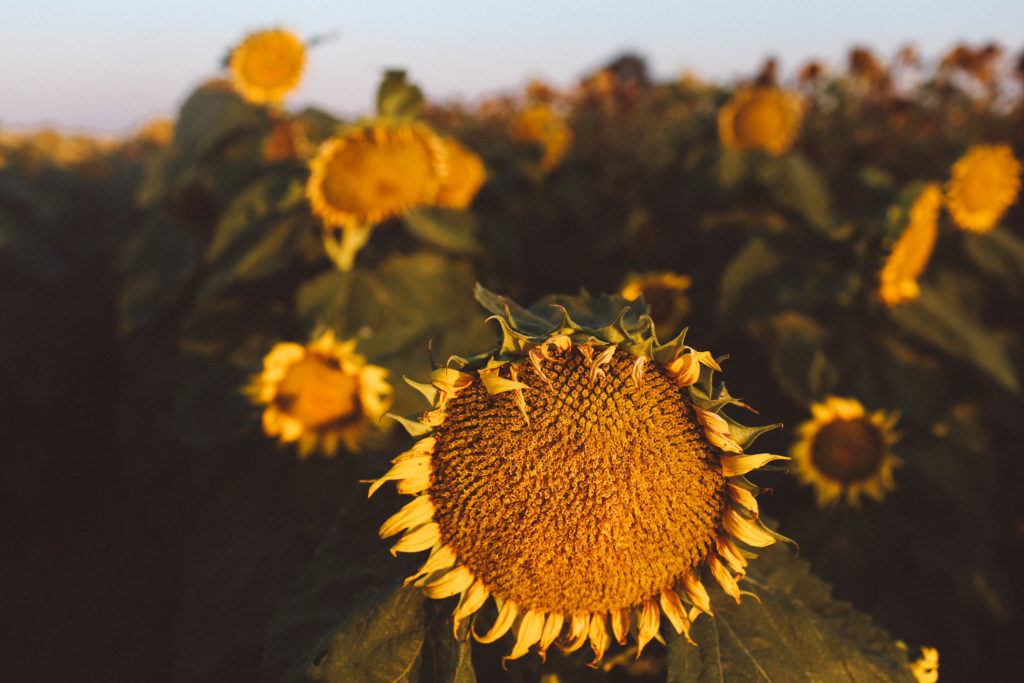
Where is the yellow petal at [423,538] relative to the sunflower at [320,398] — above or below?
above

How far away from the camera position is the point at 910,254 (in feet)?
8.25

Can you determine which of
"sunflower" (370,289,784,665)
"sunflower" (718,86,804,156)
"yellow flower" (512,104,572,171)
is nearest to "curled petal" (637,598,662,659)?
"sunflower" (370,289,784,665)

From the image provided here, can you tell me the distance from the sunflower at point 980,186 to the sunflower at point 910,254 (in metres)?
0.35

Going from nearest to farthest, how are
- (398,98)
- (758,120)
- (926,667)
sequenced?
(926,667) → (398,98) → (758,120)

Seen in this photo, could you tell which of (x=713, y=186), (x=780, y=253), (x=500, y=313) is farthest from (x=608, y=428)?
(x=713, y=186)

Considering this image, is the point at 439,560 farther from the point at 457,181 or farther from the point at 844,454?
the point at 457,181

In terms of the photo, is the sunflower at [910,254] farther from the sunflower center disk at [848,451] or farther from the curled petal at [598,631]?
the curled petal at [598,631]

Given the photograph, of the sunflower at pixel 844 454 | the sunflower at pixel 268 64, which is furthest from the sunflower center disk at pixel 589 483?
the sunflower at pixel 268 64

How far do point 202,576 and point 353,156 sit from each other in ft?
4.89

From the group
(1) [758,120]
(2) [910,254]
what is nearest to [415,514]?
(2) [910,254]

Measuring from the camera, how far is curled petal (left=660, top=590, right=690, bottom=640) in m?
1.05

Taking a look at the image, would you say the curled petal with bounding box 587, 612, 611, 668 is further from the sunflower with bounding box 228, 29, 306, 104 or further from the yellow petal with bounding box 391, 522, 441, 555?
the sunflower with bounding box 228, 29, 306, 104

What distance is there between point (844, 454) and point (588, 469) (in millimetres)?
1500

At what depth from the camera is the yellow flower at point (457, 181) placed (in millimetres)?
2818
